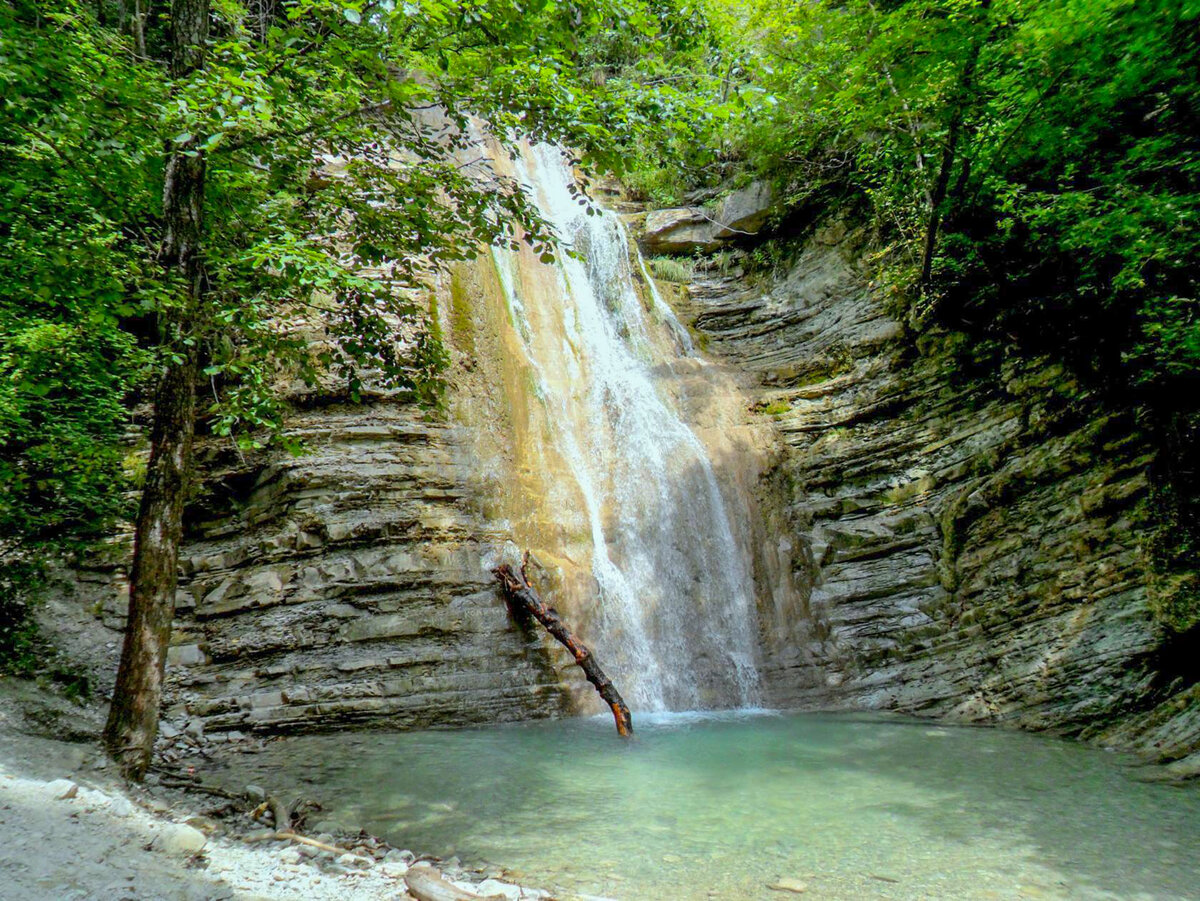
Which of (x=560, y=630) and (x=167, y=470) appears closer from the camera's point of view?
(x=167, y=470)

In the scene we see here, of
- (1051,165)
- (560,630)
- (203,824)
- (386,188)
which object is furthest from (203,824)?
(1051,165)

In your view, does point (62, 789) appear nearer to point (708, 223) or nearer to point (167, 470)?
point (167, 470)

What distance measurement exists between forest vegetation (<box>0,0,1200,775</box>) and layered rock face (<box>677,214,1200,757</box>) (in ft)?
1.93

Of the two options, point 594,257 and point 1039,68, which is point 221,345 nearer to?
point 1039,68

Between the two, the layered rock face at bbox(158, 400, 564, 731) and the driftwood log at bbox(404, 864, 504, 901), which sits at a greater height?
the layered rock face at bbox(158, 400, 564, 731)

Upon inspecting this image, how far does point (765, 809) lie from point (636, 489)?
258 inches

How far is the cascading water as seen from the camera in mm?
9602

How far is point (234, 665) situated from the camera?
7668 mm

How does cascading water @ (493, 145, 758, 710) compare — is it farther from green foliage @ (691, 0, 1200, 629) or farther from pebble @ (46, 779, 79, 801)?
pebble @ (46, 779, 79, 801)

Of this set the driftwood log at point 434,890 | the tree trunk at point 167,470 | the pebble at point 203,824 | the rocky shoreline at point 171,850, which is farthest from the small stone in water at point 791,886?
the tree trunk at point 167,470

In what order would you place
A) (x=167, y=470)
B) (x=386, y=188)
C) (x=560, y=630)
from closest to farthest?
1. (x=167, y=470)
2. (x=386, y=188)
3. (x=560, y=630)

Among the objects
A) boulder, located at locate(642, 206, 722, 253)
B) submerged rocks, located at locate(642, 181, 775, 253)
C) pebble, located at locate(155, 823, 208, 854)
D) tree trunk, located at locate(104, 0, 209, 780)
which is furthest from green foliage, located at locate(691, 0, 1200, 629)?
pebble, located at locate(155, 823, 208, 854)

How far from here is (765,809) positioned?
16.5 feet

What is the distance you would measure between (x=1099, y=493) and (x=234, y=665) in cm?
1080
